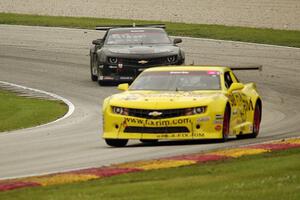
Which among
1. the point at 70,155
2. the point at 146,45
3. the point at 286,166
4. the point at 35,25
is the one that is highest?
the point at 286,166

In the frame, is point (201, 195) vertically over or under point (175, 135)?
over

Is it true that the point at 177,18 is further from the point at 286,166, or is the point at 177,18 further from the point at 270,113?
the point at 286,166

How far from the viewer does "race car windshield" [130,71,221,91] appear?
19156mm

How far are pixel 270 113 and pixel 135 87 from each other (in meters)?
6.02

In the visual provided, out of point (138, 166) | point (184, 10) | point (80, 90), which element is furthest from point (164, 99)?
point (184, 10)

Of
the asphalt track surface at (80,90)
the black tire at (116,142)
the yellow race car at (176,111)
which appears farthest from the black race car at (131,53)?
the black tire at (116,142)

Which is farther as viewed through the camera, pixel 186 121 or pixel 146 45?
pixel 146 45

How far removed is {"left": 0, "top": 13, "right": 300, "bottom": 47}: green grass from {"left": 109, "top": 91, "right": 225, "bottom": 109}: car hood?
21023 mm

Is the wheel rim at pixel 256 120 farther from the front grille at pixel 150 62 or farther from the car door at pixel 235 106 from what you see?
the front grille at pixel 150 62

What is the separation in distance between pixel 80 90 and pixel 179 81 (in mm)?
11054

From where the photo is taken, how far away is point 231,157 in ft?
49.9

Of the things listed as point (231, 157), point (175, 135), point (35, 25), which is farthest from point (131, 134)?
point (35, 25)

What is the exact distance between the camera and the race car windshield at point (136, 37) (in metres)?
31.4

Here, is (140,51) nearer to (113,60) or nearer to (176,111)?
(113,60)
